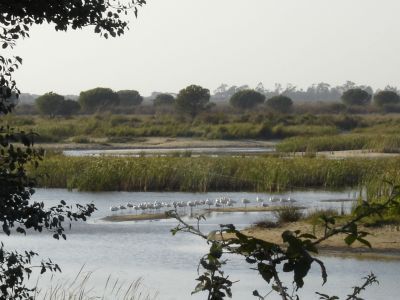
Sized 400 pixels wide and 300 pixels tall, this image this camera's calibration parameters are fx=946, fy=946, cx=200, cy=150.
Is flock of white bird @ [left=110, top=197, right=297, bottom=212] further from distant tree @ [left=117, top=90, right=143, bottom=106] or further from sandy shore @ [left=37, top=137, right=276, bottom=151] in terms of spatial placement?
distant tree @ [left=117, top=90, right=143, bottom=106]

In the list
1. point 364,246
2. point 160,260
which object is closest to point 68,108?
point 364,246

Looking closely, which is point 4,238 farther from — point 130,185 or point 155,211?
point 130,185

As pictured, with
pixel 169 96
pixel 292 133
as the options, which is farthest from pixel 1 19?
pixel 169 96

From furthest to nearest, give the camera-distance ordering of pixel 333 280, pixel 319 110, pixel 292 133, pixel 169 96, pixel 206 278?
pixel 169 96 → pixel 319 110 → pixel 292 133 → pixel 333 280 → pixel 206 278

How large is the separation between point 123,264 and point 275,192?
11872mm

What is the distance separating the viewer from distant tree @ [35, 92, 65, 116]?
7925cm

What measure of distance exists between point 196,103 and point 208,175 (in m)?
51.9

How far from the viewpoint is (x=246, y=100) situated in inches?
3866

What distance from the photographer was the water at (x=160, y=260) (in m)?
13.6

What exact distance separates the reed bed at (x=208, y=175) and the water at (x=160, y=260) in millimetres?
4113

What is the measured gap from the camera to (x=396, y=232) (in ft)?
58.9

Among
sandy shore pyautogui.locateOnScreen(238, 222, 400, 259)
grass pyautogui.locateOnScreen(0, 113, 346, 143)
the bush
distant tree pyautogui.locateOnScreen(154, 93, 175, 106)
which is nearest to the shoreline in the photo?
the bush

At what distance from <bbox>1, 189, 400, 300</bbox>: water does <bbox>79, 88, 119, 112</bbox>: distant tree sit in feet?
219

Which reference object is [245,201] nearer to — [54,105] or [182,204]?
[182,204]
